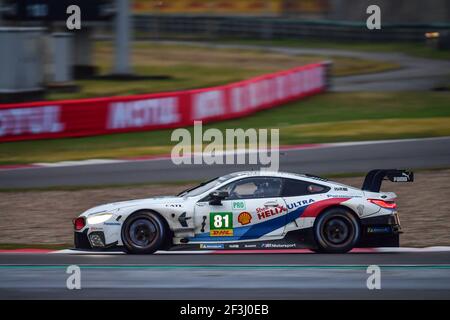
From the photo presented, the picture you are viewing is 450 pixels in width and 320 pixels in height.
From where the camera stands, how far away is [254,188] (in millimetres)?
10844

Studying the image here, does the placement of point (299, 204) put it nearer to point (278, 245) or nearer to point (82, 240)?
point (278, 245)

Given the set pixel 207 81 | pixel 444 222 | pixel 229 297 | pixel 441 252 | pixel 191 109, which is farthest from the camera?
pixel 207 81

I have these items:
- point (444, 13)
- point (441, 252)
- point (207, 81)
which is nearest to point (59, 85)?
point (207, 81)

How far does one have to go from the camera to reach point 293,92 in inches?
1070

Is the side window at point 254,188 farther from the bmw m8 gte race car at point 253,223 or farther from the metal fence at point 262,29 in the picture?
the metal fence at point 262,29

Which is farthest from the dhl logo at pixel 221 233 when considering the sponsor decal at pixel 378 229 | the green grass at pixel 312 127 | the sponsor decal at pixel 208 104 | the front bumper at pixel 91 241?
the sponsor decal at pixel 208 104

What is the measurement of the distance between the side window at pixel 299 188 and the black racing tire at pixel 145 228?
1.60 meters

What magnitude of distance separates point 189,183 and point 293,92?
39.5 ft

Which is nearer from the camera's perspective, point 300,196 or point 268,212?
point 268,212

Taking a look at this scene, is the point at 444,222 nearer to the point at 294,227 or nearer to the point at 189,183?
the point at 294,227

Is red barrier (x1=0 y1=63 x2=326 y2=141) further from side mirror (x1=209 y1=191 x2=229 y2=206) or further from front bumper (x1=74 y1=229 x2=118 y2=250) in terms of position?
side mirror (x1=209 y1=191 x2=229 y2=206)

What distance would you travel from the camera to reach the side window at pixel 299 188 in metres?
10.8

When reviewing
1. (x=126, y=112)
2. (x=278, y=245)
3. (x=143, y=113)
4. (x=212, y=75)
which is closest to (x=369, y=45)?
(x=212, y=75)

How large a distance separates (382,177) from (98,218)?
365cm
